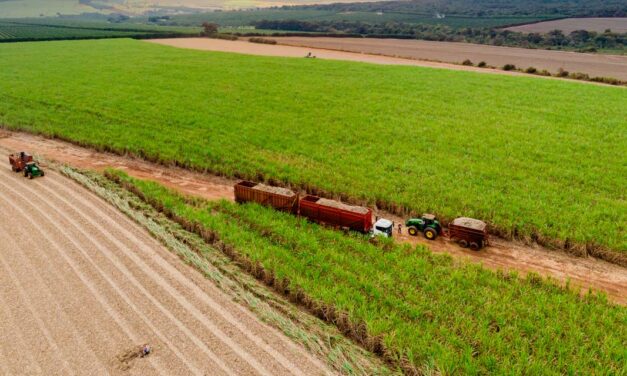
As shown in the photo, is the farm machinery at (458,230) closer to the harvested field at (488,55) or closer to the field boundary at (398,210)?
the field boundary at (398,210)

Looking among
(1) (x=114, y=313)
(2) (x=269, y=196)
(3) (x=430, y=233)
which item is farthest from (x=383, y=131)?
(1) (x=114, y=313)

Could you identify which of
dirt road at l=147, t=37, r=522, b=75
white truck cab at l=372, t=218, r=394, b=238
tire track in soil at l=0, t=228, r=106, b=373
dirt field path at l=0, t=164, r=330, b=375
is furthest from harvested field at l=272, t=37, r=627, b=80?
tire track in soil at l=0, t=228, r=106, b=373

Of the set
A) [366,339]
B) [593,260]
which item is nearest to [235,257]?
[366,339]

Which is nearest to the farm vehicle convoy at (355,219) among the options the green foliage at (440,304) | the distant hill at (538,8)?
the green foliage at (440,304)

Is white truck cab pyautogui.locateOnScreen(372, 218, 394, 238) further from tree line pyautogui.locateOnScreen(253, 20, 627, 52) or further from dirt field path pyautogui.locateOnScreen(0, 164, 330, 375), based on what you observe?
tree line pyautogui.locateOnScreen(253, 20, 627, 52)

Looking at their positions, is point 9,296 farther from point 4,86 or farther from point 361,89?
point 4,86

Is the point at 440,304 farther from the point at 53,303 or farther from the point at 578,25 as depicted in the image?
the point at 578,25
